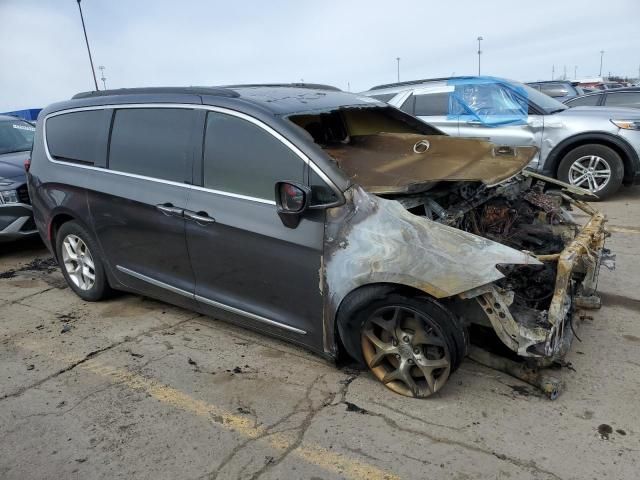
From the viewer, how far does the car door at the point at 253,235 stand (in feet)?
9.69

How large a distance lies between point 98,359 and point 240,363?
40.2 inches

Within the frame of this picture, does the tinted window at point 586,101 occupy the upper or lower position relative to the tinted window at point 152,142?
lower

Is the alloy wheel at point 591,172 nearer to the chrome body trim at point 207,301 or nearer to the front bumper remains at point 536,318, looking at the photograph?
the front bumper remains at point 536,318

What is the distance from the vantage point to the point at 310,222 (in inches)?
113

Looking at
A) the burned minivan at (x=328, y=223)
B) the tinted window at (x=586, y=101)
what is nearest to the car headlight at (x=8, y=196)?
the burned minivan at (x=328, y=223)

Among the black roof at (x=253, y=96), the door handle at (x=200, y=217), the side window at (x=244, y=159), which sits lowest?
the door handle at (x=200, y=217)

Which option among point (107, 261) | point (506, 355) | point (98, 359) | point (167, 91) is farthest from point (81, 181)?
point (506, 355)

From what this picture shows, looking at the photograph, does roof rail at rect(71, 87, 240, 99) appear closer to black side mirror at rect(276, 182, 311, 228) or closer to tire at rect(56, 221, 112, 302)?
black side mirror at rect(276, 182, 311, 228)

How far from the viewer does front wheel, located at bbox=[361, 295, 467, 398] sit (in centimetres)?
266

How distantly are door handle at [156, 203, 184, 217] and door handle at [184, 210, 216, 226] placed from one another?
56mm

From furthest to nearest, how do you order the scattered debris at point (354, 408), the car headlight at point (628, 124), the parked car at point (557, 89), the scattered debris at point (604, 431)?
the parked car at point (557, 89), the car headlight at point (628, 124), the scattered debris at point (354, 408), the scattered debris at point (604, 431)

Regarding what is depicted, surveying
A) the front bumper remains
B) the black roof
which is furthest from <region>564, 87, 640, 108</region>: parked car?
the front bumper remains

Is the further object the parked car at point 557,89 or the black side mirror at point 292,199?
the parked car at point 557,89

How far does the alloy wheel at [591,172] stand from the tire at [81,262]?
632 cm
